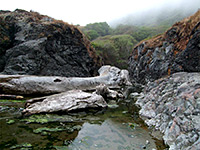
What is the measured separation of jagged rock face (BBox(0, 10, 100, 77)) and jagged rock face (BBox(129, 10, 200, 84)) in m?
10.2

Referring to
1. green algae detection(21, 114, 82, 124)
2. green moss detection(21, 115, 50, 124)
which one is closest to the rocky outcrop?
green algae detection(21, 114, 82, 124)

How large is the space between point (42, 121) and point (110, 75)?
14016 mm

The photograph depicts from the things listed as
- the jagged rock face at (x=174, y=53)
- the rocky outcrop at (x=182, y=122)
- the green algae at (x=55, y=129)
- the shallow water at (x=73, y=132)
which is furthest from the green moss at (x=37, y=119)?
the jagged rock face at (x=174, y=53)

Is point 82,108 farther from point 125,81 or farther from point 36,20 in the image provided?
point 36,20

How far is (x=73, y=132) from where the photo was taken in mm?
4945

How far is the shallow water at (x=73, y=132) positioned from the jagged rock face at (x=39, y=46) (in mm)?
12744

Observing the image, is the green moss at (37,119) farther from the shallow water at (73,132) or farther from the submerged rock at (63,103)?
the submerged rock at (63,103)

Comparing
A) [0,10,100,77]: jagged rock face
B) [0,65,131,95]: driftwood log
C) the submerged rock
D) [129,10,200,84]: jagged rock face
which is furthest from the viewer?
[0,10,100,77]: jagged rock face

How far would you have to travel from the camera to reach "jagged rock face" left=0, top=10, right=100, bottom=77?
1802cm

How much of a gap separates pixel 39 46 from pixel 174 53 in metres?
17.2

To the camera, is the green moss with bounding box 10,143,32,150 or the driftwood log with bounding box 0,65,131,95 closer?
the green moss with bounding box 10,143,32,150

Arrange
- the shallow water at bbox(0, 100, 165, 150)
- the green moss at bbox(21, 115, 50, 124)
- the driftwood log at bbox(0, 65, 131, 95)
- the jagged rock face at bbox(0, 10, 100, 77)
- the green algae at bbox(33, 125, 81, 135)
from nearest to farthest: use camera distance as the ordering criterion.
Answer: the shallow water at bbox(0, 100, 165, 150), the green algae at bbox(33, 125, 81, 135), the green moss at bbox(21, 115, 50, 124), the driftwood log at bbox(0, 65, 131, 95), the jagged rock face at bbox(0, 10, 100, 77)

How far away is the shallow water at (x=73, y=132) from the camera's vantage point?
4.05m

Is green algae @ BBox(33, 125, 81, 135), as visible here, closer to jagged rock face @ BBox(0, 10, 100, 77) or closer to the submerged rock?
the submerged rock
